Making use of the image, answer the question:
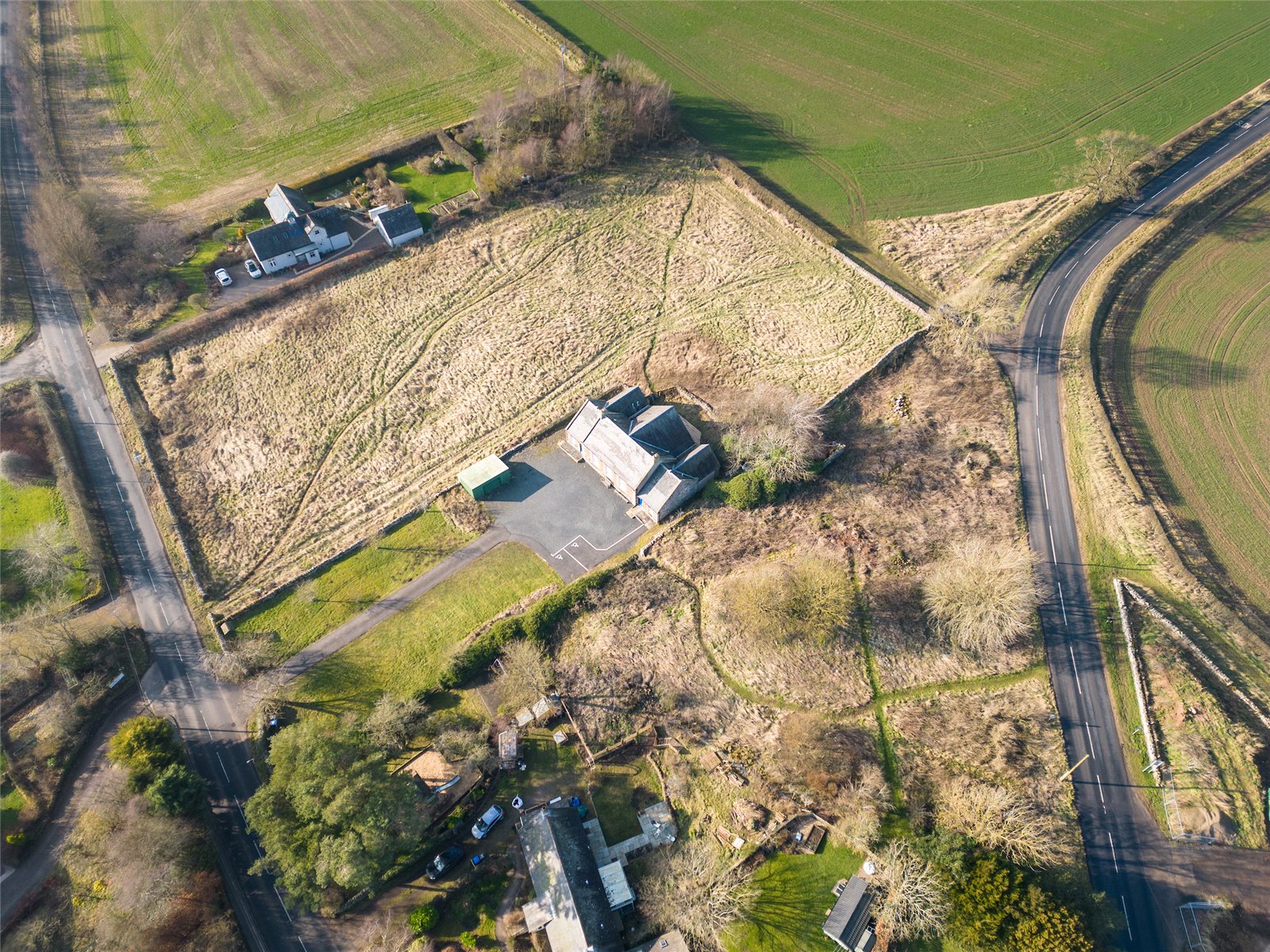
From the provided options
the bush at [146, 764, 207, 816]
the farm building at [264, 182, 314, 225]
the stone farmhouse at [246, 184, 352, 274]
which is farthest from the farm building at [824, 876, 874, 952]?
the farm building at [264, 182, 314, 225]

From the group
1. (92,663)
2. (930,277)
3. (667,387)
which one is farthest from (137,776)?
(930,277)

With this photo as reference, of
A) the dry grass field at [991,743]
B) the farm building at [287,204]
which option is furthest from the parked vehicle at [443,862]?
the farm building at [287,204]

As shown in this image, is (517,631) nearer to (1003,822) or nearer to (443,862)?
(443,862)

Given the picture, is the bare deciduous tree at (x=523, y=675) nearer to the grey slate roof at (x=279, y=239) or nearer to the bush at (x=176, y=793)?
the bush at (x=176, y=793)

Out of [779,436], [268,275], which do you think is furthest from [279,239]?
[779,436]

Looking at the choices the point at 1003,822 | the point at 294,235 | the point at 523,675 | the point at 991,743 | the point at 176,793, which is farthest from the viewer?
the point at 294,235

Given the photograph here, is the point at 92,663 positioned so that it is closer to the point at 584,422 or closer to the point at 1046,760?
the point at 584,422
